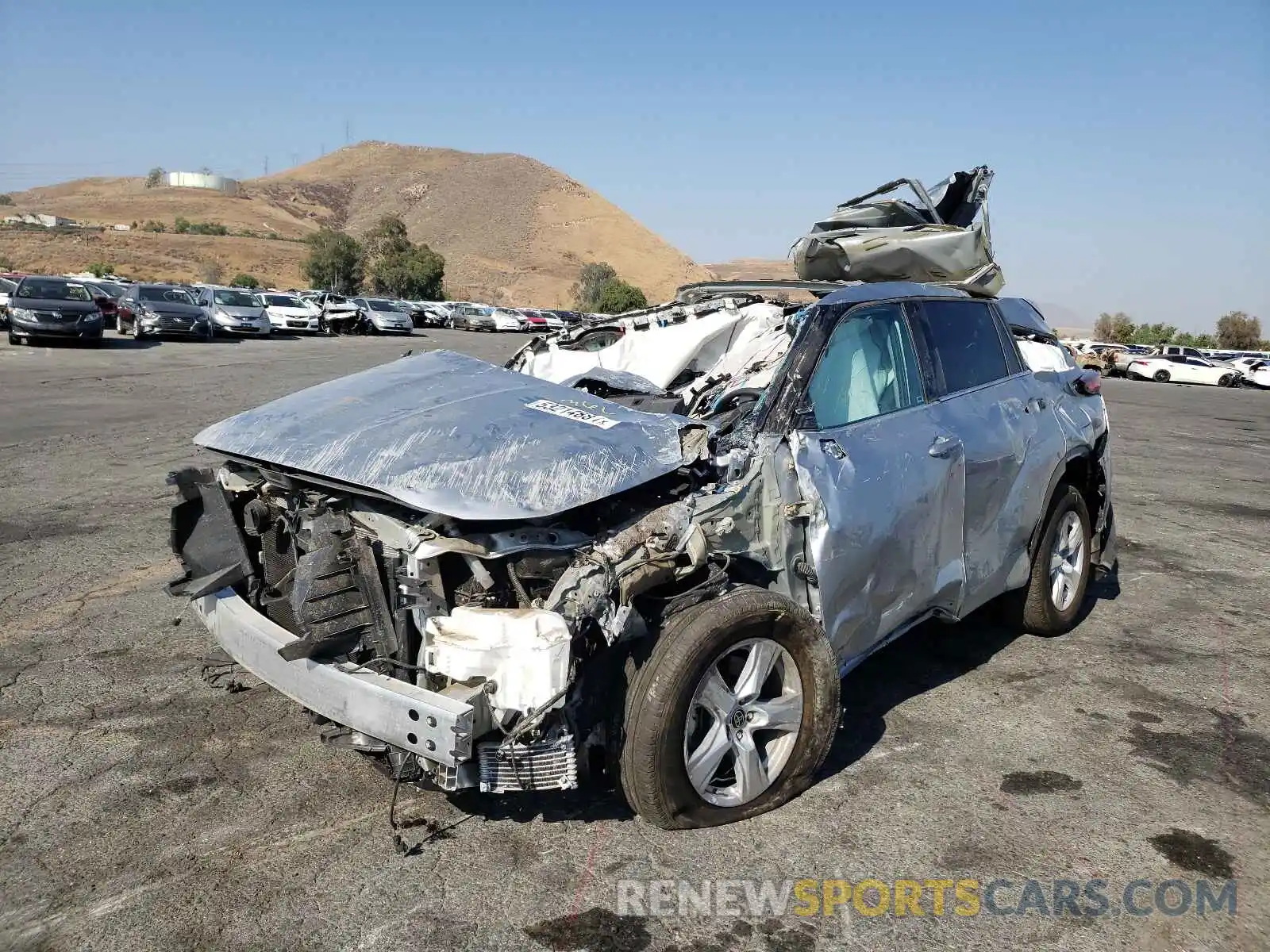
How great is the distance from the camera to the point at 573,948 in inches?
106

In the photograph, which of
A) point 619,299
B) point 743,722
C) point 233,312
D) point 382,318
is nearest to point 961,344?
point 743,722

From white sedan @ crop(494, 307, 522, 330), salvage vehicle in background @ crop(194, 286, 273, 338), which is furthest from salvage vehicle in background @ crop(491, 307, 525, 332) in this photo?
salvage vehicle in background @ crop(194, 286, 273, 338)

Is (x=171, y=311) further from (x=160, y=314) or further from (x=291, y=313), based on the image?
(x=291, y=313)

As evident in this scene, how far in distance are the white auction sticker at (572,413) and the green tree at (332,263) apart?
71.2 meters

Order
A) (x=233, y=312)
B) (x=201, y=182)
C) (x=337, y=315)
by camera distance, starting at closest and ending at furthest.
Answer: (x=233, y=312), (x=337, y=315), (x=201, y=182)

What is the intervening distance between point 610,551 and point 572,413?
0.71 metres

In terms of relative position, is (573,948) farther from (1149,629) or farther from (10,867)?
(1149,629)

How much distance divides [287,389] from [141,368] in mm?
5123

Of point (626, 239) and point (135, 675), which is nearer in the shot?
point (135, 675)

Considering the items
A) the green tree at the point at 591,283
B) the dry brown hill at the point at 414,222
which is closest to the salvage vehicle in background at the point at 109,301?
the dry brown hill at the point at 414,222

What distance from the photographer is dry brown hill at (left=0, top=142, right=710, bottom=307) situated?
78.6m

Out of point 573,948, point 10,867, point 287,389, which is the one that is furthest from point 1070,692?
point 287,389

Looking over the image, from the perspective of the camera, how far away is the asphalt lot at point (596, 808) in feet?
9.19

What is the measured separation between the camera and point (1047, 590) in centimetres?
505
